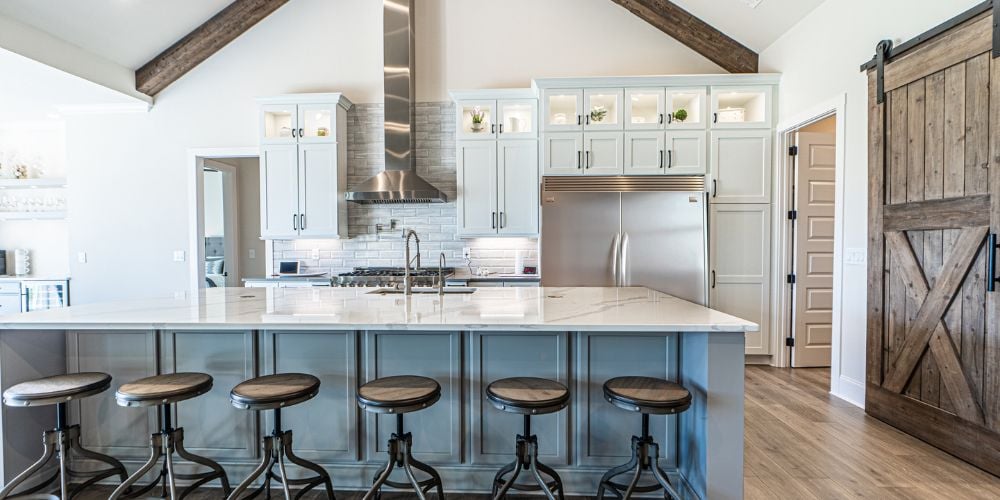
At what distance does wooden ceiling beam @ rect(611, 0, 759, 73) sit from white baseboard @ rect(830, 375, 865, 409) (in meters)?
3.07

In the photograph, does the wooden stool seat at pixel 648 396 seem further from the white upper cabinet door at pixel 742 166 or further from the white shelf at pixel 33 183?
the white shelf at pixel 33 183

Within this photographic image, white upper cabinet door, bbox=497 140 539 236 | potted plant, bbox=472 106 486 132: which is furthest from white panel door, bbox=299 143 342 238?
white upper cabinet door, bbox=497 140 539 236

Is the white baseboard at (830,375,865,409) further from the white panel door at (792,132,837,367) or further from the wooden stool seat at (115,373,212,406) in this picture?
the wooden stool seat at (115,373,212,406)

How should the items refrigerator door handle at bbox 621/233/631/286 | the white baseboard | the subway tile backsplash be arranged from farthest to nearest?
the subway tile backsplash, refrigerator door handle at bbox 621/233/631/286, the white baseboard

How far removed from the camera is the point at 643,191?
401cm

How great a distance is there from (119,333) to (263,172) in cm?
269

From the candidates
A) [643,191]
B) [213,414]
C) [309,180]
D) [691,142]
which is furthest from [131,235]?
[691,142]

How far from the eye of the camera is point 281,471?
6.05 ft

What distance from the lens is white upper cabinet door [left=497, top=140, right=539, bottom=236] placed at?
4324 mm

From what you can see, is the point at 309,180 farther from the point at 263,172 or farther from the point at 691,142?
the point at 691,142

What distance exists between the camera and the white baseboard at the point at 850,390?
311 centimetres

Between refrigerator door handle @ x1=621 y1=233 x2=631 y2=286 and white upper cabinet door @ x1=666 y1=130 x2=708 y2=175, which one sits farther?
white upper cabinet door @ x1=666 y1=130 x2=708 y2=175

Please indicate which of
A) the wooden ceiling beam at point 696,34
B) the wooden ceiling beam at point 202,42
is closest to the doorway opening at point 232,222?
the wooden ceiling beam at point 202,42

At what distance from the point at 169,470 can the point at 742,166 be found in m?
4.81
